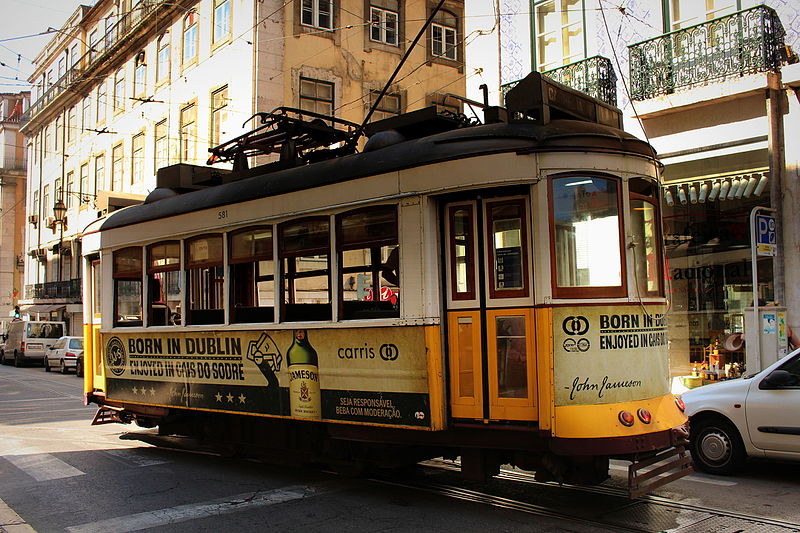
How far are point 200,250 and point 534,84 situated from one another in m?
4.28

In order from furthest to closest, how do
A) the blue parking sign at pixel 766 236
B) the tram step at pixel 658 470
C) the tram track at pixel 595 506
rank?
1. the blue parking sign at pixel 766 236
2. the tram track at pixel 595 506
3. the tram step at pixel 658 470

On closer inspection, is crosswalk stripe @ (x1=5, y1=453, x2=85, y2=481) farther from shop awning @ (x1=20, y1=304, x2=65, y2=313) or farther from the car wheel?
shop awning @ (x1=20, y1=304, x2=65, y2=313)

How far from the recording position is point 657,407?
611 cm

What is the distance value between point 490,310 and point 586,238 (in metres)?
0.96

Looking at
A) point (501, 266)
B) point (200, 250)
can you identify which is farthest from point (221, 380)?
point (501, 266)

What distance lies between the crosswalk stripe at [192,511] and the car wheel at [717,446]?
13.2 feet

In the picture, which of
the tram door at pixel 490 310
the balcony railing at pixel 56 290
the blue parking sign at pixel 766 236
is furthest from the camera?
the balcony railing at pixel 56 290

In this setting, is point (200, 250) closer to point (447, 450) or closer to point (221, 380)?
point (221, 380)

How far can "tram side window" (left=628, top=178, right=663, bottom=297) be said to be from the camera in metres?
6.27

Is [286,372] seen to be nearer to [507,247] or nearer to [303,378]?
[303,378]

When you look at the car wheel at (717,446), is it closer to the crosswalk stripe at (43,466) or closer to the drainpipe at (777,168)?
the drainpipe at (777,168)

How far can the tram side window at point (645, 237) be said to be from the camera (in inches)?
247

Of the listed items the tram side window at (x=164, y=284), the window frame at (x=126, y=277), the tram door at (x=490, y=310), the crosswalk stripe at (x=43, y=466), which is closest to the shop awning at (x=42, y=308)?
the window frame at (x=126, y=277)
